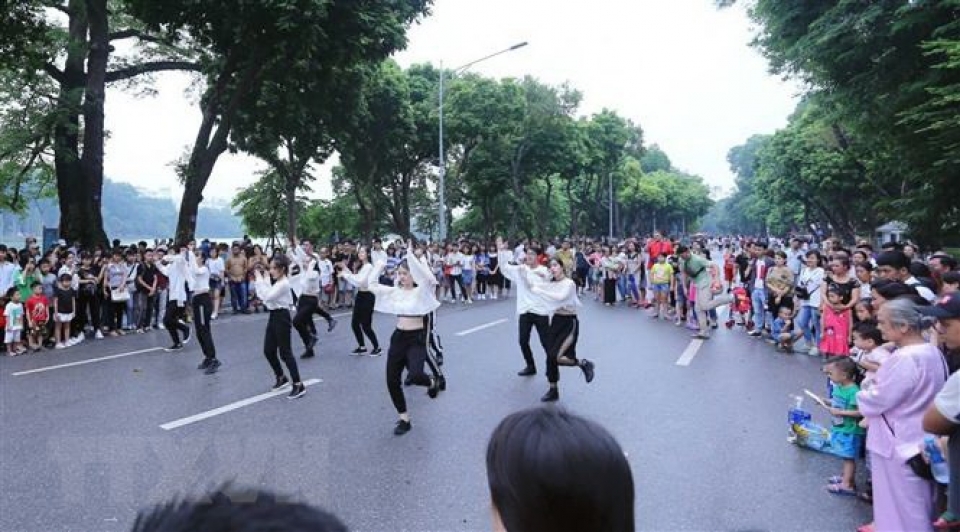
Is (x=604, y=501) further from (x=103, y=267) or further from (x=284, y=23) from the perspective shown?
(x=284, y=23)

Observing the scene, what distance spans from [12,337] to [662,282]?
12.6 metres

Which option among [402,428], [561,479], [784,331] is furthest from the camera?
[784,331]

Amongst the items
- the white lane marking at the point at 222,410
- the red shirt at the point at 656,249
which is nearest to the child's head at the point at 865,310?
the white lane marking at the point at 222,410

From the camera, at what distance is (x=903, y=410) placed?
3641 millimetres

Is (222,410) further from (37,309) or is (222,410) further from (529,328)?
Result: (37,309)

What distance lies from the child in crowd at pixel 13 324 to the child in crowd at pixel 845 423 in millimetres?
11388

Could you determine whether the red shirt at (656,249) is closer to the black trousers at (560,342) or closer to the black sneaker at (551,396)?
the black trousers at (560,342)

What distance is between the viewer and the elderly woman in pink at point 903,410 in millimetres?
3562

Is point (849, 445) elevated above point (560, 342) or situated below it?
below

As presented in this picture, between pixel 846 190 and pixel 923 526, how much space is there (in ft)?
125

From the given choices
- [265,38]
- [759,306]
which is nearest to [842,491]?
[759,306]

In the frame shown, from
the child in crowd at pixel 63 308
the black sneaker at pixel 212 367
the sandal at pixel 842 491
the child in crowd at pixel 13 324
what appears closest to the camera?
the sandal at pixel 842 491

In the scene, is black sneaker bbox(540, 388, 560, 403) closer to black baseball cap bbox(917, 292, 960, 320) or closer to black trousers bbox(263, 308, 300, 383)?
black trousers bbox(263, 308, 300, 383)

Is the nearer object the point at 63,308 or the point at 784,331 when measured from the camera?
the point at 784,331
